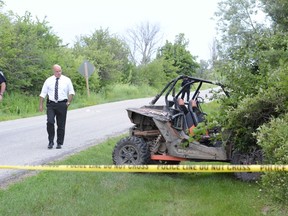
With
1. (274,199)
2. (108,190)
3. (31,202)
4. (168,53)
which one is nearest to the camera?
(274,199)

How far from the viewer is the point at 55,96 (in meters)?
9.00

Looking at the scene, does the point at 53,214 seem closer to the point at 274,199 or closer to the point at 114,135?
the point at 274,199

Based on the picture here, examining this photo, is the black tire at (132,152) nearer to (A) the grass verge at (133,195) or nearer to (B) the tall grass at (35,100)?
(A) the grass verge at (133,195)

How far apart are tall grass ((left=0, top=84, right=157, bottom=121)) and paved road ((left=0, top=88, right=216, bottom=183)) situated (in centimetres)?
418

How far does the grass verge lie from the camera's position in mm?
→ 4934

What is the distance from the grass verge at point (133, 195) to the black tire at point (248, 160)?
117 mm


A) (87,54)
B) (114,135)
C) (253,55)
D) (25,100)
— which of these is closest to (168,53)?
(87,54)

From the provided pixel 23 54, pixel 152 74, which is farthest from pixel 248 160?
pixel 152 74

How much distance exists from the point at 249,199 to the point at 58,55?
71.1ft

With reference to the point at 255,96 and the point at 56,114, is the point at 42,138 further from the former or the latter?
the point at 255,96

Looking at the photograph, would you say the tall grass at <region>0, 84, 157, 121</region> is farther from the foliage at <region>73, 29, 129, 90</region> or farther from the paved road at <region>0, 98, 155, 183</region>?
the paved road at <region>0, 98, 155, 183</region>

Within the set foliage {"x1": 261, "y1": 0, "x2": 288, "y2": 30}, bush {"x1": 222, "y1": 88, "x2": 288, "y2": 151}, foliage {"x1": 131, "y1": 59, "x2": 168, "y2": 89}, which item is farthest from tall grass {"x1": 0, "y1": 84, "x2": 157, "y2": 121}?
bush {"x1": 222, "y1": 88, "x2": 288, "y2": 151}

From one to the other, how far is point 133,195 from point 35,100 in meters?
18.0

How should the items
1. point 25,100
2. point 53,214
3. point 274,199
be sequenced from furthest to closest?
point 25,100 → point 53,214 → point 274,199
